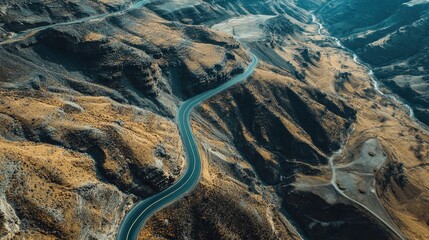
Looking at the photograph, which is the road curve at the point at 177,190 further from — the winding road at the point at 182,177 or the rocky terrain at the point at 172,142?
the rocky terrain at the point at 172,142

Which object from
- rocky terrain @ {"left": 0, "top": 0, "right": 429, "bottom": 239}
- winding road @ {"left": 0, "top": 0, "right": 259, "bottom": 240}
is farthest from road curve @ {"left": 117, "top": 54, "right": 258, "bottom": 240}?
rocky terrain @ {"left": 0, "top": 0, "right": 429, "bottom": 239}

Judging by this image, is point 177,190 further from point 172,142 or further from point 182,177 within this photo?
point 172,142

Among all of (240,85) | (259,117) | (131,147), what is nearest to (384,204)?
(259,117)

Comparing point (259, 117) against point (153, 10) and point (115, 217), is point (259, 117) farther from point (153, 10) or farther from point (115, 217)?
point (153, 10)

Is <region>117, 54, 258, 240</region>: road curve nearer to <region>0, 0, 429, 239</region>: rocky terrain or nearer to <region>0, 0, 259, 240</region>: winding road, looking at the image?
<region>0, 0, 259, 240</region>: winding road

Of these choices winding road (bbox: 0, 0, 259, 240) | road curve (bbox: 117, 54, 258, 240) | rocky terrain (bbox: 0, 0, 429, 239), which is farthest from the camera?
winding road (bbox: 0, 0, 259, 240)

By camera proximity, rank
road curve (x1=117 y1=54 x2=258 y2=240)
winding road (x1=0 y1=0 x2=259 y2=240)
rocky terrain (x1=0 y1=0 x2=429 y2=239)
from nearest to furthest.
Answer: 1. rocky terrain (x1=0 y1=0 x2=429 y2=239)
2. road curve (x1=117 y1=54 x2=258 y2=240)
3. winding road (x1=0 y1=0 x2=259 y2=240)

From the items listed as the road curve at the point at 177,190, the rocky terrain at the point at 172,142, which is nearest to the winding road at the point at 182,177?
the road curve at the point at 177,190
